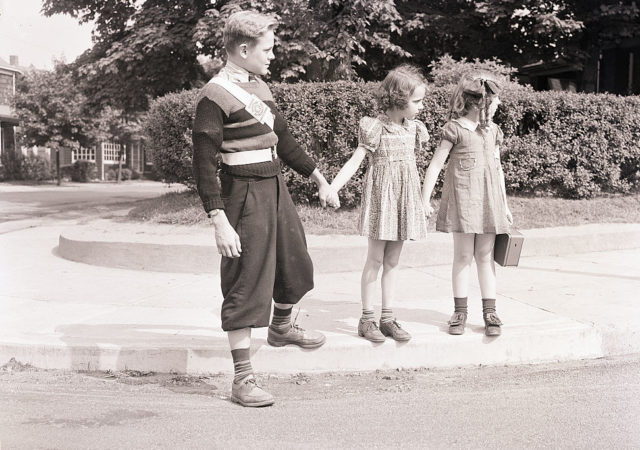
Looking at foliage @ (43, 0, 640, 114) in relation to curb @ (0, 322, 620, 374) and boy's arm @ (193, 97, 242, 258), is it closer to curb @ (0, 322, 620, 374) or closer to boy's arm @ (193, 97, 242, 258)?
curb @ (0, 322, 620, 374)

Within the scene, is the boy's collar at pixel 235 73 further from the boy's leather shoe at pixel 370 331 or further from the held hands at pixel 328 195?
the boy's leather shoe at pixel 370 331

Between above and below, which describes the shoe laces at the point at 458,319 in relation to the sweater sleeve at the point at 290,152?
below

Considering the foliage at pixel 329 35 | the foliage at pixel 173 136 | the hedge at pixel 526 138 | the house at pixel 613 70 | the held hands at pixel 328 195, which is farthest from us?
the house at pixel 613 70

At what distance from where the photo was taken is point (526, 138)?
10641 mm

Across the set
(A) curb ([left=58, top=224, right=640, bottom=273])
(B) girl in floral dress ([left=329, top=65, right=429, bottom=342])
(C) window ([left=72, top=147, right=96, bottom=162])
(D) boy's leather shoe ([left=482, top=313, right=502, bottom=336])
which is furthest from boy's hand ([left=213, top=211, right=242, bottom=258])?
(C) window ([left=72, top=147, right=96, bottom=162])

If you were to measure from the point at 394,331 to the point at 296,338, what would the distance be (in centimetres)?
67

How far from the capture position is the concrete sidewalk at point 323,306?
4645mm

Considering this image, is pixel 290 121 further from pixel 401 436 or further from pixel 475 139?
pixel 401 436

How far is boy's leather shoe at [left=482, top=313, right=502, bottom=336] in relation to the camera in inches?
190

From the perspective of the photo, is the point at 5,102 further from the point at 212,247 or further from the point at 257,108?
the point at 257,108

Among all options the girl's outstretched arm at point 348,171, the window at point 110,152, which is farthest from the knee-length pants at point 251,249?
the window at point 110,152

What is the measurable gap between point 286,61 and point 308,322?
8.80 meters

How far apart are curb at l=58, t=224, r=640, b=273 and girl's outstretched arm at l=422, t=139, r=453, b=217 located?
2.95 metres

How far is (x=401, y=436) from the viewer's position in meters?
3.44
